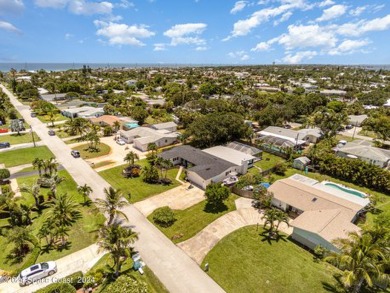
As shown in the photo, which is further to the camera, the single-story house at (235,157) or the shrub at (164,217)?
the single-story house at (235,157)

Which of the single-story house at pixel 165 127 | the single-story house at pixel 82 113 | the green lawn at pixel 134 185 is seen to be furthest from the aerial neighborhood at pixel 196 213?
the single-story house at pixel 82 113

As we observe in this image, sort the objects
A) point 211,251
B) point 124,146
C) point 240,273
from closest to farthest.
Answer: point 240,273
point 211,251
point 124,146

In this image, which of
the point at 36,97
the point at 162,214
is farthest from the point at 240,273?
the point at 36,97

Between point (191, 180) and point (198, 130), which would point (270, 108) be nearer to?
point (198, 130)

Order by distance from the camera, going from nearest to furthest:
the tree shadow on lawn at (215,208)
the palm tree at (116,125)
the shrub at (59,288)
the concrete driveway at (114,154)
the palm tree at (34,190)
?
the shrub at (59,288), the palm tree at (34,190), the tree shadow on lawn at (215,208), the concrete driveway at (114,154), the palm tree at (116,125)

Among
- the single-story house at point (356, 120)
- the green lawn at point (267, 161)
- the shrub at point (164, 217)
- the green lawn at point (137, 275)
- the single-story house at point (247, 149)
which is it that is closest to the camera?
the green lawn at point (137, 275)

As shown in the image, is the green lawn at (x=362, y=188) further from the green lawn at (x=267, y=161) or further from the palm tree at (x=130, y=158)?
the palm tree at (x=130, y=158)

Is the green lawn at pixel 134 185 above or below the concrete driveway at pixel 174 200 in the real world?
above
